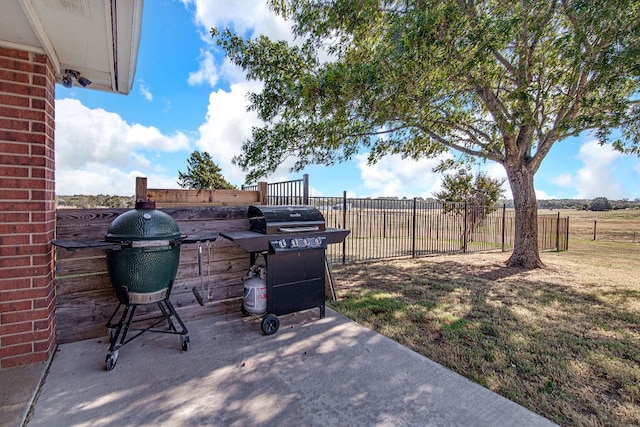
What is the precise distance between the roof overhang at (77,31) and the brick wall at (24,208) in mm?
174

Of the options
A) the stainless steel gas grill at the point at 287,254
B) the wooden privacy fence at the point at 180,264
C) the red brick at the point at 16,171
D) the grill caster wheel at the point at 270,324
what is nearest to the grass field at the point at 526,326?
the stainless steel gas grill at the point at 287,254

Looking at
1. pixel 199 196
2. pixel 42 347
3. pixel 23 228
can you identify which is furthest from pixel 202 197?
pixel 42 347

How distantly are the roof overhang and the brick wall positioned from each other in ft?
0.57

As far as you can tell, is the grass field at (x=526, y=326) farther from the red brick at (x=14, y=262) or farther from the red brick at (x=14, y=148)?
the red brick at (x=14, y=148)

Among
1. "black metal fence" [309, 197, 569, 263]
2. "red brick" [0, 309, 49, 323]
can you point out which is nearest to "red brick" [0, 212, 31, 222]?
"red brick" [0, 309, 49, 323]

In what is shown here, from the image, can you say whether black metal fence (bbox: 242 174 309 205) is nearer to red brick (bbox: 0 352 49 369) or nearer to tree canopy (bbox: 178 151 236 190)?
red brick (bbox: 0 352 49 369)

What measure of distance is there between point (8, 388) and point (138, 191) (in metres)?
1.78

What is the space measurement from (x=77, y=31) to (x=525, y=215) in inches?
308

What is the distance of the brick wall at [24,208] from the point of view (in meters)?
2.10

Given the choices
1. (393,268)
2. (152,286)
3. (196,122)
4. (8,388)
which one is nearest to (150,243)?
(152,286)

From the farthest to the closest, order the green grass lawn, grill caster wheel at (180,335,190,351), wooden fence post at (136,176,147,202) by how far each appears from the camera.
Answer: wooden fence post at (136,176,147,202) < grill caster wheel at (180,335,190,351) < the green grass lawn

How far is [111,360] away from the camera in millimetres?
2203

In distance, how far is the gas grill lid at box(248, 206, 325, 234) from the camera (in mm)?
2859

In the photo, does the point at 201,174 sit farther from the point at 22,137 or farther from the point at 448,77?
the point at 22,137
